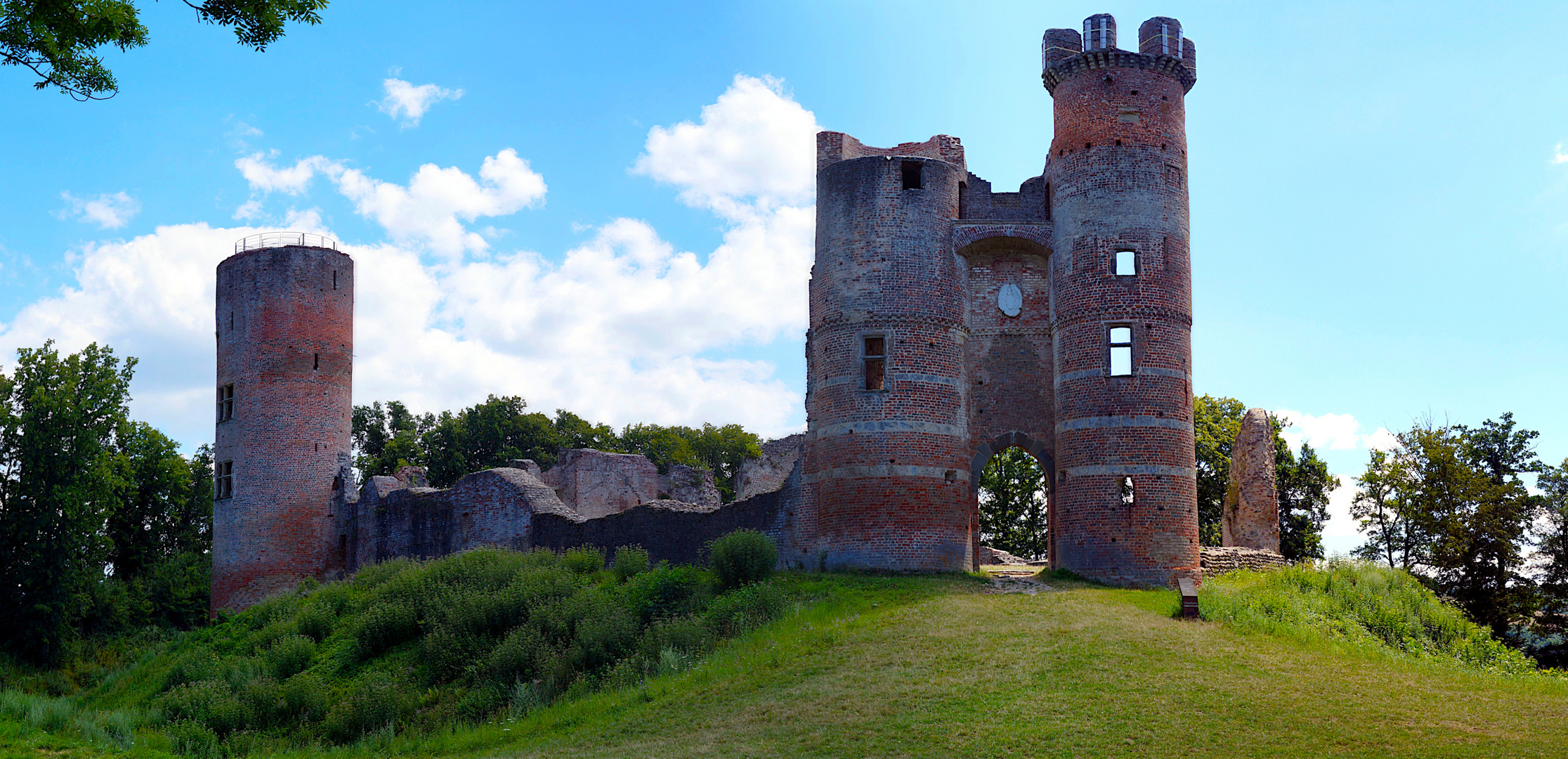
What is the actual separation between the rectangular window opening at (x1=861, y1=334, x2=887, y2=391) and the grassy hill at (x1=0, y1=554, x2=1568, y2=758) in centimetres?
579

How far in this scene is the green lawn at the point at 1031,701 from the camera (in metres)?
13.1

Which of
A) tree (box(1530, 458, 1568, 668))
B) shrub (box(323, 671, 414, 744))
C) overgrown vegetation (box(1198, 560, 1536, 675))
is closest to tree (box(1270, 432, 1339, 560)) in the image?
tree (box(1530, 458, 1568, 668))

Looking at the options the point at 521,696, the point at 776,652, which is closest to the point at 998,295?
the point at 776,652

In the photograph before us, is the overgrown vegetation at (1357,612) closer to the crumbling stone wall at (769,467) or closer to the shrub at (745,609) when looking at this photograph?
the shrub at (745,609)

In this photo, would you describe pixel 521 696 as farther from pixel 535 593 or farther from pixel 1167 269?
pixel 1167 269

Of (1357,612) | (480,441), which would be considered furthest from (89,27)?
(480,441)

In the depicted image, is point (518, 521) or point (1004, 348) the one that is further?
point (518, 521)

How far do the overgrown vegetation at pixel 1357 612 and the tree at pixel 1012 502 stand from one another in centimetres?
1549

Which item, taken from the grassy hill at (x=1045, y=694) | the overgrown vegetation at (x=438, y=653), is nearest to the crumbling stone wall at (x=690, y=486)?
the overgrown vegetation at (x=438, y=653)

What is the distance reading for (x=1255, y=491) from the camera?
3002 cm

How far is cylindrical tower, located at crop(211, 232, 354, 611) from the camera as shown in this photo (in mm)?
34188

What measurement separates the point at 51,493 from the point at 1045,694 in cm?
3260

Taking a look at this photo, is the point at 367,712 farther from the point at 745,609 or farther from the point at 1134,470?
the point at 1134,470

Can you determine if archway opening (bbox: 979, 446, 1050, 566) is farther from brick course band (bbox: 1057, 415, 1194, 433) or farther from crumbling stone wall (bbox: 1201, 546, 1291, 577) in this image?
brick course band (bbox: 1057, 415, 1194, 433)
